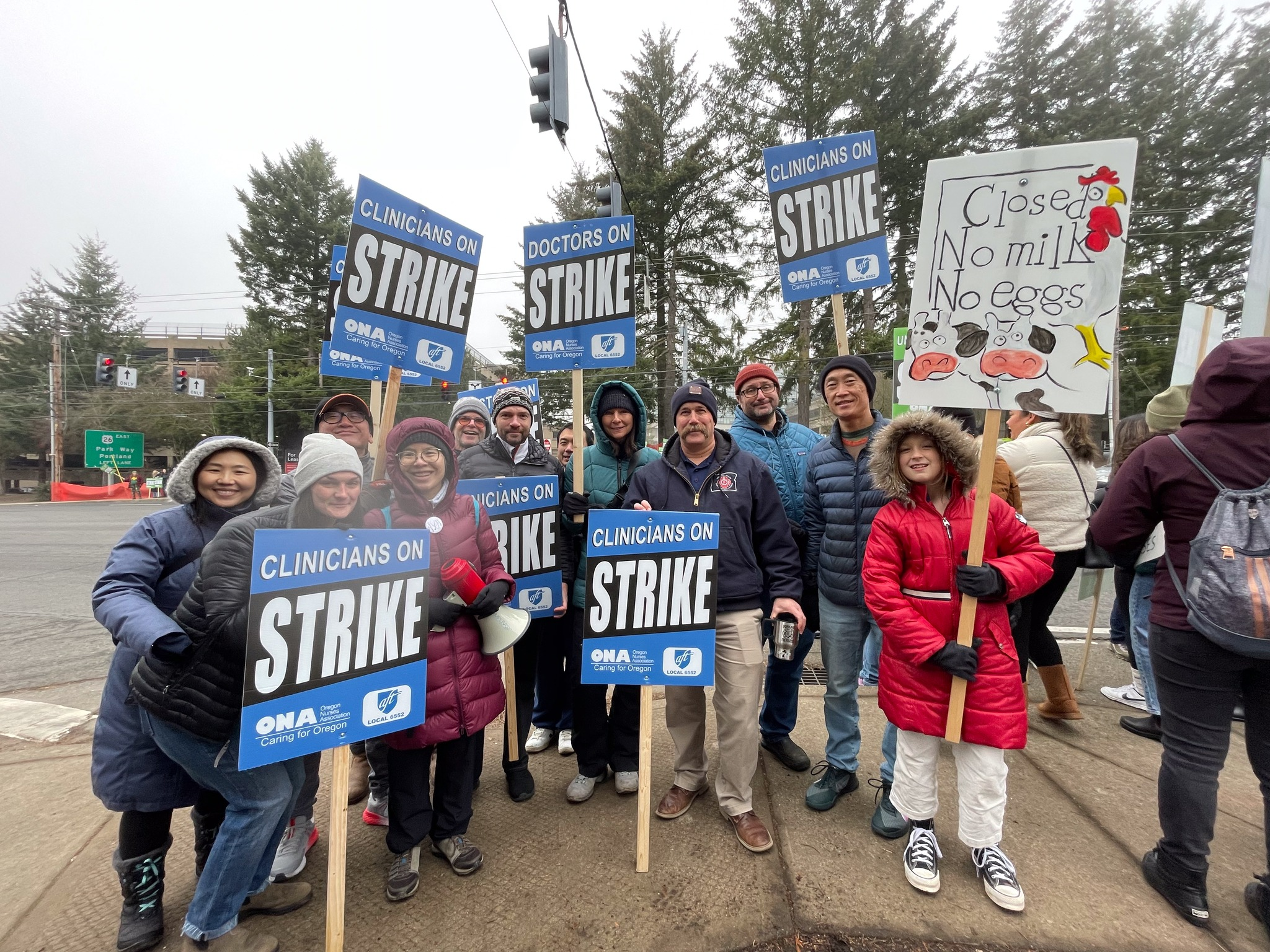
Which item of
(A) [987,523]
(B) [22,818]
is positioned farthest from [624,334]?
(B) [22,818]

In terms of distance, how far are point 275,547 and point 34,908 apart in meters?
2.07

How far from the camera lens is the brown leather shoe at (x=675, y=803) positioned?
283cm

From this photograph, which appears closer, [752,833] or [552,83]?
[752,833]

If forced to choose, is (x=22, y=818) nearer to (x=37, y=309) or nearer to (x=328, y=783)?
(x=328, y=783)

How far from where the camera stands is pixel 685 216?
2125cm

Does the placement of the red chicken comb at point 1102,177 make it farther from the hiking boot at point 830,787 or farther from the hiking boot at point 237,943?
the hiking boot at point 237,943

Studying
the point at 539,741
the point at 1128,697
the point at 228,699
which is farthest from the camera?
the point at 1128,697

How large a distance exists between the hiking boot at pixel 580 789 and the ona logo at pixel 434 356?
2419 mm

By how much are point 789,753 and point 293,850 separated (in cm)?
258

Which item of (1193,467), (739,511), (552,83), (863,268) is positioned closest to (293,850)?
(739,511)

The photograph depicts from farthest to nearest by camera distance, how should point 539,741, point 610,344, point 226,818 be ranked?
1. point 539,741
2. point 610,344
3. point 226,818

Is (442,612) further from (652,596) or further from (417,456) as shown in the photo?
(652,596)

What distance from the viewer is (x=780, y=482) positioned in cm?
356

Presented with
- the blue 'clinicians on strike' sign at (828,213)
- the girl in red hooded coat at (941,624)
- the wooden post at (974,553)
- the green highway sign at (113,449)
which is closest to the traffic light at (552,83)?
the blue 'clinicians on strike' sign at (828,213)
